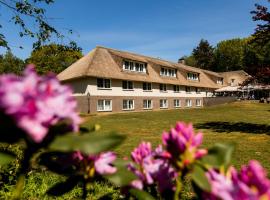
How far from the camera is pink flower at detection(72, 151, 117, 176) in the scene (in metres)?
1.32

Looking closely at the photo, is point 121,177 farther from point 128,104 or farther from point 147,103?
point 147,103

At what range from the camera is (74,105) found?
1.05 meters

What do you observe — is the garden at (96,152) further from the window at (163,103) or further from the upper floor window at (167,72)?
the upper floor window at (167,72)

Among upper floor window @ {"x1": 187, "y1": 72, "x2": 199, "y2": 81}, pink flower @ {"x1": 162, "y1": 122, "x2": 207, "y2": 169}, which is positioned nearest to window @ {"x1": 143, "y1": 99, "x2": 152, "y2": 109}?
upper floor window @ {"x1": 187, "y1": 72, "x2": 199, "y2": 81}

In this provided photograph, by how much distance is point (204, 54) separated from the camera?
10919cm

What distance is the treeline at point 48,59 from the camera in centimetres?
998

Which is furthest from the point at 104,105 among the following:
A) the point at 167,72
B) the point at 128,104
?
the point at 167,72

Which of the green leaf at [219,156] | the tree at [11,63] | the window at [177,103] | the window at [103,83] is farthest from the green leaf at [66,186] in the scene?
the tree at [11,63]

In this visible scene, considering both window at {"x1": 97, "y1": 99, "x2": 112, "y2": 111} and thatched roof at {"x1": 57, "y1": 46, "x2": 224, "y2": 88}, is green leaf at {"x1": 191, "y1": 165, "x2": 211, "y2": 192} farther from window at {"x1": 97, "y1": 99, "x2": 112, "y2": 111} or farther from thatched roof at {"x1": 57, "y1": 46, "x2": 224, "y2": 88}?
window at {"x1": 97, "y1": 99, "x2": 112, "y2": 111}

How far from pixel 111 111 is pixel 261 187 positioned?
39.8 meters

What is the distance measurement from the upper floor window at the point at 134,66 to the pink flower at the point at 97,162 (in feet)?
140

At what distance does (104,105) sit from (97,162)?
3865cm

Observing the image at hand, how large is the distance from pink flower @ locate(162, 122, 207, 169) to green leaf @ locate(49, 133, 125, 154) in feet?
0.94

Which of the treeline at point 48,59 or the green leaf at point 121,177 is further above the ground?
the treeline at point 48,59
